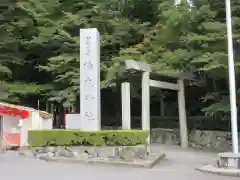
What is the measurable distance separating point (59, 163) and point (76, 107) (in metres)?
12.7

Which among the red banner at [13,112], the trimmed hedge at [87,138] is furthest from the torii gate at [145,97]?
the red banner at [13,112]

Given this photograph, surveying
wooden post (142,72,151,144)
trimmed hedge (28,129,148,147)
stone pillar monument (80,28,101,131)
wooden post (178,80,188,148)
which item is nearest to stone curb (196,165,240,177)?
trimmed hedge (28,129,148,147)

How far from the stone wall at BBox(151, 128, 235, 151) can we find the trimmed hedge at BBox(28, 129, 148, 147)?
781 cm

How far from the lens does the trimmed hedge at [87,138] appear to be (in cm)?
1442

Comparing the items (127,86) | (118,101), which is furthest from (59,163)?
(118,101)

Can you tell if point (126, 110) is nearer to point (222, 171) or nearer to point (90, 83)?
point (90, 83)

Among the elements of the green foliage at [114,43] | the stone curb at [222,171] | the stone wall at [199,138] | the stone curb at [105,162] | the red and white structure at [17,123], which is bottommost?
the stone curb at [222,171]

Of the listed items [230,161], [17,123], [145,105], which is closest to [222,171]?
[230,161]

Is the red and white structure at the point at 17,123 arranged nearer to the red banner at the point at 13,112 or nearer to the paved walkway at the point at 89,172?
the red banner at the point at 13,112

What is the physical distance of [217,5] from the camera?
802 inches

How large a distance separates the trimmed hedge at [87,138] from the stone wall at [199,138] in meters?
7.81

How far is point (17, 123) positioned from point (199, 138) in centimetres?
980

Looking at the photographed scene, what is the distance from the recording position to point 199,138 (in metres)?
22.8

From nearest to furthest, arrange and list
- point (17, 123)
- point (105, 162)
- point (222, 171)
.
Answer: point (222, 171)
point (105, 162)
point (17, 123)
